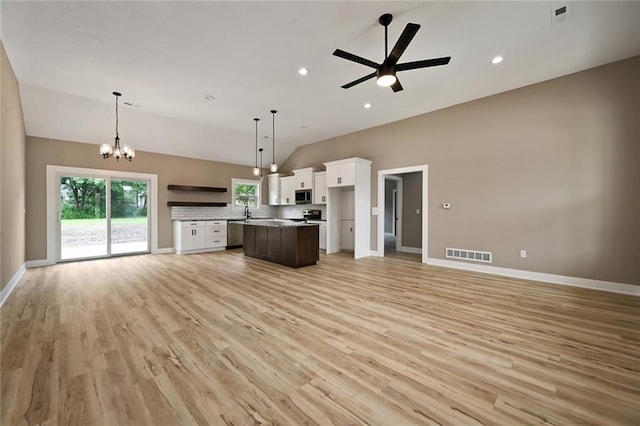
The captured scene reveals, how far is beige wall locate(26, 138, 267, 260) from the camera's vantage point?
532cm

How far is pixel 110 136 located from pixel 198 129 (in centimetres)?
199

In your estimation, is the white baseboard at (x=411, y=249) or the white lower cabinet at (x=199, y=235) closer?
the white lower cabinet at (x=199, y=235)

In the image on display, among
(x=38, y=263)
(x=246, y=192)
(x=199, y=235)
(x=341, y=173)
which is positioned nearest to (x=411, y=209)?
(x=341, y=173)

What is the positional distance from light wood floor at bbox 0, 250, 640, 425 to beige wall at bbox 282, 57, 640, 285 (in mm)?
732

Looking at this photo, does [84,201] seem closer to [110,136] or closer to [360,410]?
[110,136]

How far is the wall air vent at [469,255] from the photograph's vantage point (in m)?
4.83

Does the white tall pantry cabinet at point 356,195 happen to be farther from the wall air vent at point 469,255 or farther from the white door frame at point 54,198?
the white door frame at point 54,198

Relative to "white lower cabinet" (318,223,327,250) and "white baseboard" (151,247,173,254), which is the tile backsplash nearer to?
"white lower cabinet" (318,223,327,250)

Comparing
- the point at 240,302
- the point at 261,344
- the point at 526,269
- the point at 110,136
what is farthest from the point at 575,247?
the point at 110,136

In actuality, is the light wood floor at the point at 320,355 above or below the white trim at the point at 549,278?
below

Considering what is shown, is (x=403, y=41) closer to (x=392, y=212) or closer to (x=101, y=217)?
(x=101, y=217)

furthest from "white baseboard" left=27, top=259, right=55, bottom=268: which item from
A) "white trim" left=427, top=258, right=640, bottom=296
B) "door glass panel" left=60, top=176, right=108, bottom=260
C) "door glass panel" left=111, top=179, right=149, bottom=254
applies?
"white trim" left=427, top=258, right=640, bottom=296

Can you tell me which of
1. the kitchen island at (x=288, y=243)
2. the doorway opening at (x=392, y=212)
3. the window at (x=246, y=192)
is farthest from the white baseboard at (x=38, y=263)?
the doorway opening at (x=392, y=212)

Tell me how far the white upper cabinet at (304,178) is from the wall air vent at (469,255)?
4.28 meters
